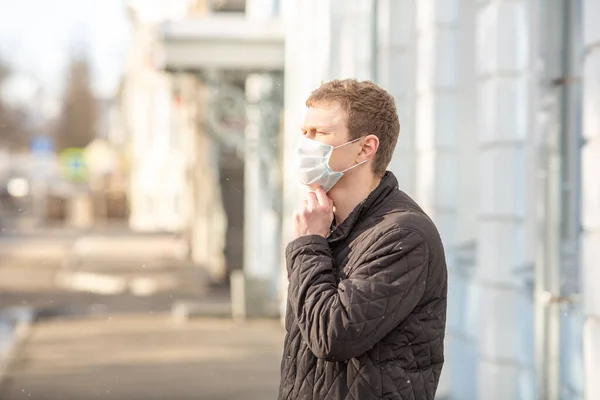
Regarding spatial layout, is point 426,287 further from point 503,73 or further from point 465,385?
point 465,385

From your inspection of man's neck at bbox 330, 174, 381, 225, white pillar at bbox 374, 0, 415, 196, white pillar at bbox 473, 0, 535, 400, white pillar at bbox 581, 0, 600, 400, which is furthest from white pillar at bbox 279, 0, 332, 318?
man's neck at bbox 330, 174, 381, 225

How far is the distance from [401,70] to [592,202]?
14.9 ft

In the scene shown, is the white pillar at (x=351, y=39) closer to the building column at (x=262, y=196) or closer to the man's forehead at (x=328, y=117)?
the building column at (x=262, y=196)

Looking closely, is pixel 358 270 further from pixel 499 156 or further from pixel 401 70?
pixel 401 70

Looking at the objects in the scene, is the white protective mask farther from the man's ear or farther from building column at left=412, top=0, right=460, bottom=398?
building column at left=412, top=0, right=460, bottom=398

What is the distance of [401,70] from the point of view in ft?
30.3

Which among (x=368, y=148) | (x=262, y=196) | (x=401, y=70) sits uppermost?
(x=401, y=70)

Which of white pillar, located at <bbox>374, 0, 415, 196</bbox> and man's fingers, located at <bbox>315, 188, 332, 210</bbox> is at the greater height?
white pillar, located at <bbox>374, 0, 415, 196</bbox>

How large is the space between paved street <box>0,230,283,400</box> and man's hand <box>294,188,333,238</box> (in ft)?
21.6

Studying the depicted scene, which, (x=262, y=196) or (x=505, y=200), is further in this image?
(x=262, y=196)

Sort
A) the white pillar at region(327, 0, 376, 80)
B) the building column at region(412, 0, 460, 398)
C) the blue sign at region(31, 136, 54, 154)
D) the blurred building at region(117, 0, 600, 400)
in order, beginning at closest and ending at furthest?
the blurred building at region(117, 0, 600, 400) < the building column at region(412, 0, 460, 398) < the white pillar at region(327, 0, 376, 80) < the blue sign at region(31, 136, 54, 154)

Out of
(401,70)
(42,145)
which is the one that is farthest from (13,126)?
(401,70)

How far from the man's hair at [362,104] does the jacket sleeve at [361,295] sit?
11.0 inches

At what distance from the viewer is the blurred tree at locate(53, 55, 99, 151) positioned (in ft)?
297
